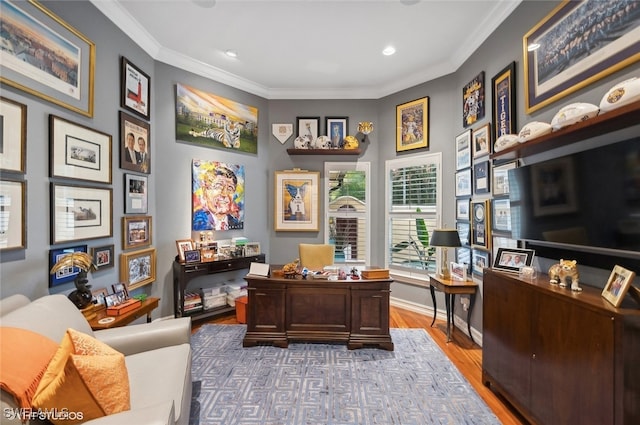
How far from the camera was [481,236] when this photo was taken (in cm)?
291

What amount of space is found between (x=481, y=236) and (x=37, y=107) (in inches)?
162

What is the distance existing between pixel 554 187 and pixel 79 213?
12.2ft

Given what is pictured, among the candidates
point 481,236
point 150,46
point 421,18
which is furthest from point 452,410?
point 150,46

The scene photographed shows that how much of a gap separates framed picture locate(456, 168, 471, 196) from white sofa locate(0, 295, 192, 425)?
3273mm

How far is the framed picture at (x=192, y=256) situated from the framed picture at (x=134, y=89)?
66.9 inches

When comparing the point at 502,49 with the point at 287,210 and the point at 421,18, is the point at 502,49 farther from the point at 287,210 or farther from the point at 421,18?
the point at 287,210

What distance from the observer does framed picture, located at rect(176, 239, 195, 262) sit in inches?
131

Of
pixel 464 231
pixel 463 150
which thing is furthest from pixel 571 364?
pixel 463 150

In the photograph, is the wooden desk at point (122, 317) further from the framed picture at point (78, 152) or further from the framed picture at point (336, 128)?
the framed picture at point (336, 128)

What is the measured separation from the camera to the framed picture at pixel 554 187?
5.56ft

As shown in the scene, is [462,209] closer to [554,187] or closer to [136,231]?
[554,187]

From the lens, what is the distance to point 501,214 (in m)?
2.60

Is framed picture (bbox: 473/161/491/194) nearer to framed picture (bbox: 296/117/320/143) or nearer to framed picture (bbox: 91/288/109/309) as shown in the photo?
framed picture (bbox: 296/117/320/143)

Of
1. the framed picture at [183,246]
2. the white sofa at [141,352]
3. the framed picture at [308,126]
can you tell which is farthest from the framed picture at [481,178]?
the framed picture at [183,246]
